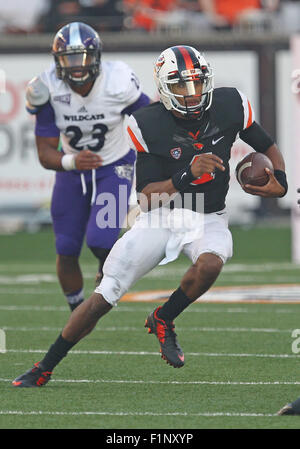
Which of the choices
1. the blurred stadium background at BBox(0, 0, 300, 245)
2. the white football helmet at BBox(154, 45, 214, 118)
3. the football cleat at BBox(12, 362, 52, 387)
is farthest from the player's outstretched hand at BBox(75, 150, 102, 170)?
the blurred stadium background at BBox(0, 0, 300, 245)

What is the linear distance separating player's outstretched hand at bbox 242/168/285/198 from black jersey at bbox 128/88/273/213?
0.71 ft

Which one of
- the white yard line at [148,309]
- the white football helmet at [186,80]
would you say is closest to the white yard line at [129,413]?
the white football helmet at [186,80]

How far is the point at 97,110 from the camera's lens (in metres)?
6.77

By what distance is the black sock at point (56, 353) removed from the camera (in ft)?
16.6

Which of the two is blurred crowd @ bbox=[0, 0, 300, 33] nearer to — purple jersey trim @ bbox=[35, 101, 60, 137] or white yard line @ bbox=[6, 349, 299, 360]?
purple jersey trim @ bbox=[35, 101, 60, 137]

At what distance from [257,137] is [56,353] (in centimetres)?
141

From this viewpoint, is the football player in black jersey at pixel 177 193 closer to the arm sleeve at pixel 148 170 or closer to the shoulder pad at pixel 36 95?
the arm sleeve at pixel 148 170

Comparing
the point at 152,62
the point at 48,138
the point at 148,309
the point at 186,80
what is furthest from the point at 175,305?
the point at 152,62

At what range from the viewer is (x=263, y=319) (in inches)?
296

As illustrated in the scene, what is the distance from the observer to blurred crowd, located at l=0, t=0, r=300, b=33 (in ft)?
54.0

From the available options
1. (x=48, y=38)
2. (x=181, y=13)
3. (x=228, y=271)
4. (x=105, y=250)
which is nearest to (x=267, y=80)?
(x=181, y=13)

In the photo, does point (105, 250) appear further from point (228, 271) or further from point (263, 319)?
point (228, 271)

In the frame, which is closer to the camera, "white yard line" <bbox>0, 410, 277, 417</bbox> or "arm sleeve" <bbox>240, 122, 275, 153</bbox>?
"white yard line" <bbox>0, 410, 277, 417</bbox>

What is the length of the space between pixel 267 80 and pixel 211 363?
1060 centimetres
